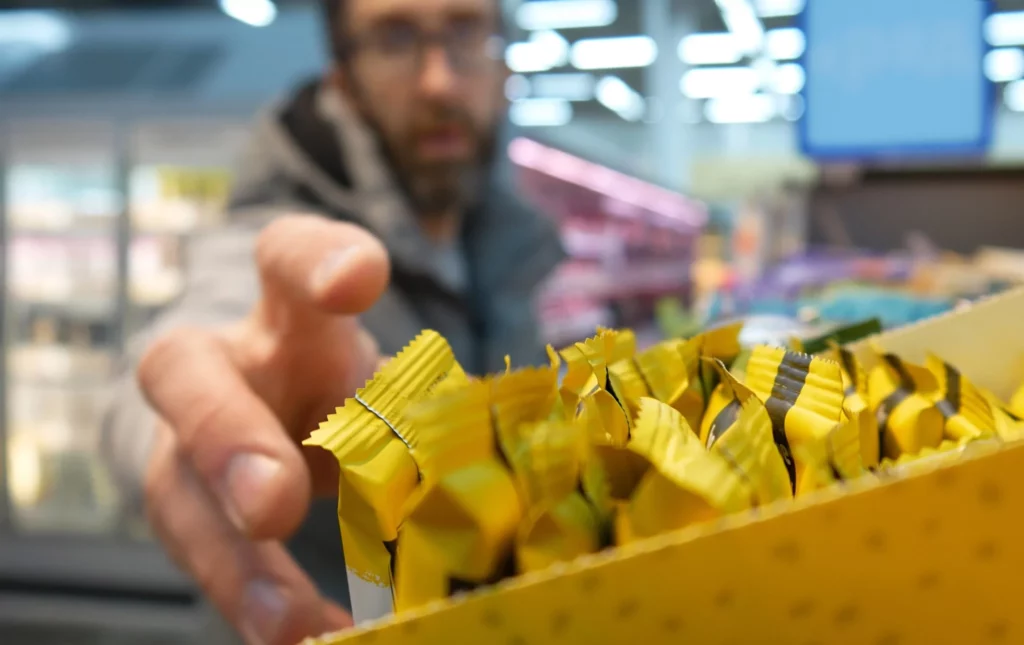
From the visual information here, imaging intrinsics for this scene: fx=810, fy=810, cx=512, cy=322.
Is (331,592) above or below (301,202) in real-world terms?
below

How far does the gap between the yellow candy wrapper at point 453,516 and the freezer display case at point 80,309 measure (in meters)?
3.71

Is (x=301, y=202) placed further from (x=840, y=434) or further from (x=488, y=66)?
(x=840, y=434)

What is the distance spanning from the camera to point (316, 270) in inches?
20.6

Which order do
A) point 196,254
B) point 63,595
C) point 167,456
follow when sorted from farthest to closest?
point 63,595
point 196,254
point 167,456

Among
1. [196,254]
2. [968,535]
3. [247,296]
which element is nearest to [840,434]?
[968,535]

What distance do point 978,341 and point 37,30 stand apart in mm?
5124

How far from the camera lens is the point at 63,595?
12.4ft

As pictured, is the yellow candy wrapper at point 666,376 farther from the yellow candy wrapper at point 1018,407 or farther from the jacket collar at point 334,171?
the jacket collar at point 334,171

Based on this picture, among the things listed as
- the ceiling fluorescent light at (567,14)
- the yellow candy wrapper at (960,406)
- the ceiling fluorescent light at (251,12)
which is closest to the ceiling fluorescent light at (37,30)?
the ceiling fluorescent light at (251,12)

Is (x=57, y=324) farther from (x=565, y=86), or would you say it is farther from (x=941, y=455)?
(x=565, y=86)

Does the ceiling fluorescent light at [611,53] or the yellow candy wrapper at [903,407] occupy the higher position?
the ceiling fluorescent light at [611,53]

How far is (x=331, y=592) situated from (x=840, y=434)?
934mm

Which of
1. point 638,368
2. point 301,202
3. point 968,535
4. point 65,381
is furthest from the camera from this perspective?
point 65,381

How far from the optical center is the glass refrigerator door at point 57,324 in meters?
4.01
